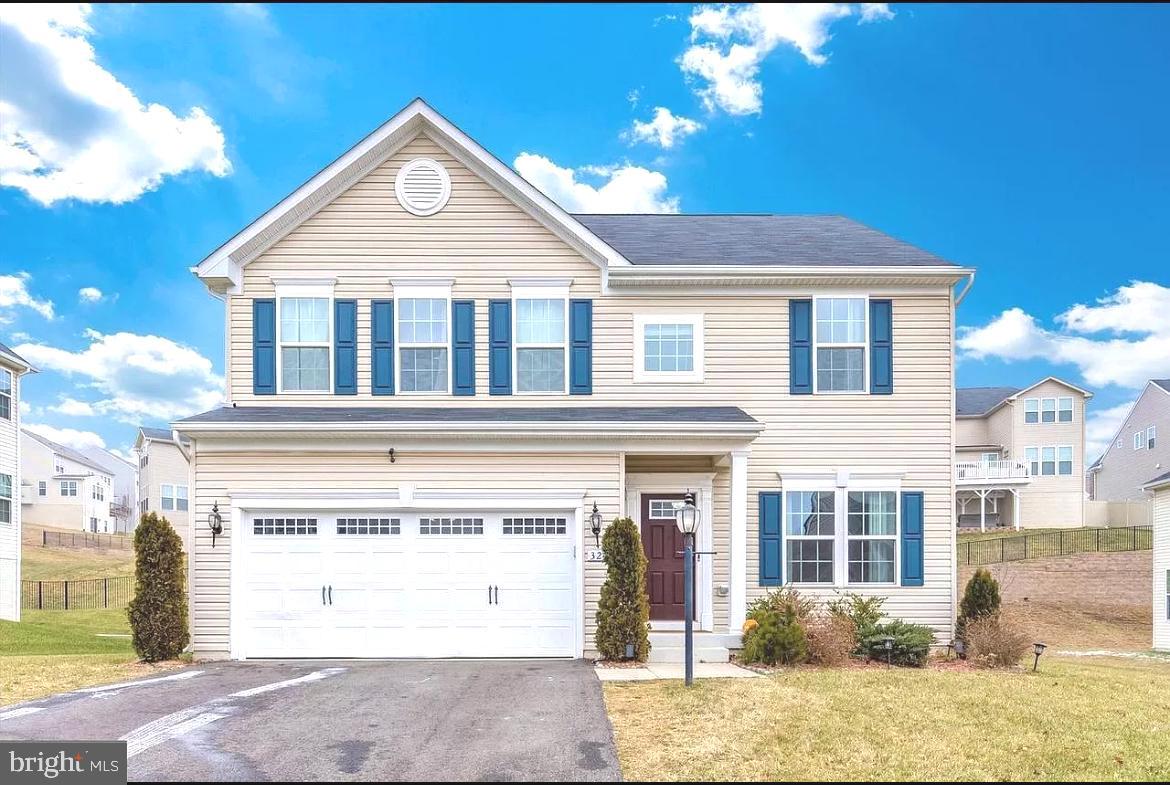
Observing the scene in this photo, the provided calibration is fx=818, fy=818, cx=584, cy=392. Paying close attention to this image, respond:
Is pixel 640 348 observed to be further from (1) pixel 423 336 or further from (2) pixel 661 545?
(1) pixel 423 336

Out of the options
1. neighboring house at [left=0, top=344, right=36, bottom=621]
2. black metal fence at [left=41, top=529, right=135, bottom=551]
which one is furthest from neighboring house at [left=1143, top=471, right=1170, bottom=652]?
black metal fence at [left=41, top=529, right=135, bottom=551]

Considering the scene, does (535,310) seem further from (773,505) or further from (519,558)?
(773,505)

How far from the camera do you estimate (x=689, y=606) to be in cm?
1021

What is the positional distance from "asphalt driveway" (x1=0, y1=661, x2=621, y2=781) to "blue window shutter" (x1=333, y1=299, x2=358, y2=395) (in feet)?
15.4

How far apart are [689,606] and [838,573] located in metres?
4.42

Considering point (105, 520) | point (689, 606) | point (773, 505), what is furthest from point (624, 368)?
point (105, 520)

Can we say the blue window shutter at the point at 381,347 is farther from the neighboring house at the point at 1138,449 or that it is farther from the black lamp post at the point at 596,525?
the neighboring house at the point at 1138,449

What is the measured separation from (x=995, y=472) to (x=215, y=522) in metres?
33.3

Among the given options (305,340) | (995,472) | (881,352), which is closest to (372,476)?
(305,340)

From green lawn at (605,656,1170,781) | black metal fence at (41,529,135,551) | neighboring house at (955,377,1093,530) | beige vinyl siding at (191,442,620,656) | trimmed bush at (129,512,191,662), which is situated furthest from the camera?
black metal fence at (41,529,135,551)

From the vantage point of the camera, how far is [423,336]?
45.2 feet

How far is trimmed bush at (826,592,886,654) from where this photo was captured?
490 inches

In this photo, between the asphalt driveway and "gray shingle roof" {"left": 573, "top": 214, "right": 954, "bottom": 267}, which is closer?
the asphalt driveway

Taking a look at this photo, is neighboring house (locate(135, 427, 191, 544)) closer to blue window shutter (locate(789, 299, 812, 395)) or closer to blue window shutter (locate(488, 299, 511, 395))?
blue window shutter (locate(488, 299, 511, 395))
